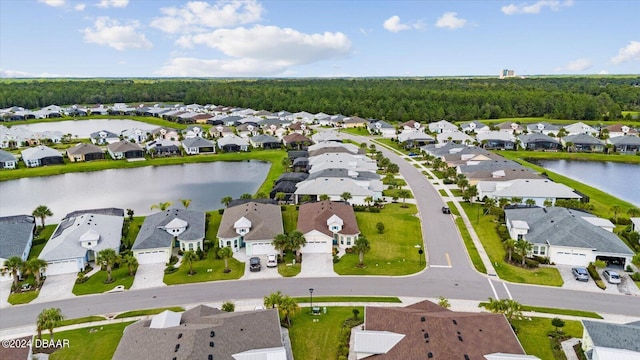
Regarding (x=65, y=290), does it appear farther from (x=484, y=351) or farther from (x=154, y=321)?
(x=484, y=351)

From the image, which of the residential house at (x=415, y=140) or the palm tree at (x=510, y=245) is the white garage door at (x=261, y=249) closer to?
the palm tree at (x=510, y=245)

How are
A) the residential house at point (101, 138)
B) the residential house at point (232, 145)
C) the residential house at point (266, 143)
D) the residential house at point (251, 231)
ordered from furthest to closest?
the residential house at point (101, 138) → the residential house at point (266, 143) → the residential house at point (232, 145) → the residential house at point (251, 231)

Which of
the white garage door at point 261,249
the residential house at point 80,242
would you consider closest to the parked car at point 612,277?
the white garage door at point 261,249

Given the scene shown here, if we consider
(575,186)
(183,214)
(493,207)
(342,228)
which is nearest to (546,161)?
(575,186)

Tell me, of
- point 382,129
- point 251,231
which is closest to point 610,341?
point 251,231

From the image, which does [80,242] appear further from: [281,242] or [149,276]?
[281,242]

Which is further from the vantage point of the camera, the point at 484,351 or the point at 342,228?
the point at 342,228
